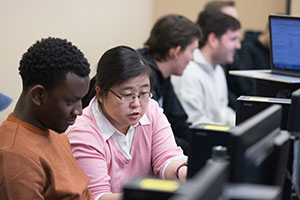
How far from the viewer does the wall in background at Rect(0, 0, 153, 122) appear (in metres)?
2.21

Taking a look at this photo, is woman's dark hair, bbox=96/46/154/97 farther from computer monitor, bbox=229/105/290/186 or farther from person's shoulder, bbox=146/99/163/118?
computer monitor, bbox=229/105/290/186

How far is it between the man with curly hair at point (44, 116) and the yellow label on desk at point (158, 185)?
1.94 ft

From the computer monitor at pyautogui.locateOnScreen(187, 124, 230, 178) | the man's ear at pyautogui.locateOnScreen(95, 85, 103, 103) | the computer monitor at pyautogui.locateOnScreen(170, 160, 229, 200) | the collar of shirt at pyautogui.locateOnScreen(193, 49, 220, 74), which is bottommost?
the collar of shirt at pyautogui.locateOnScreen(193, 49, 220, 74)

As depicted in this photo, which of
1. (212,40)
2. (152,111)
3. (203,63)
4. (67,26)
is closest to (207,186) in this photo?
(152,111)

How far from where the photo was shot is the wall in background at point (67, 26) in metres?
2.21

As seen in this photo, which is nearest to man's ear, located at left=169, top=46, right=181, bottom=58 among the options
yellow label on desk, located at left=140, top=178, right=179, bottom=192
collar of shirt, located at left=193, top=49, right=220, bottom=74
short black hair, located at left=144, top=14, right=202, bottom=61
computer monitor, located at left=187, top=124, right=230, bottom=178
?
short black hair, located at left=144, top=14, right=202, bottom=61

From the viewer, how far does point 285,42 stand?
1.95 m

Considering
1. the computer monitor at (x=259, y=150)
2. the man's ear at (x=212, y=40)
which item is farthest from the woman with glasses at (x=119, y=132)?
the man's ear at (x=212, y=40)

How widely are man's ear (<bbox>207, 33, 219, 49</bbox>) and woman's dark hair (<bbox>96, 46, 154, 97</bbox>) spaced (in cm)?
181

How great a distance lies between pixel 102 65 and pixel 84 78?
1.24ft

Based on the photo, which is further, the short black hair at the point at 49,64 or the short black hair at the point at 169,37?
the short black hair at the point at 169,37

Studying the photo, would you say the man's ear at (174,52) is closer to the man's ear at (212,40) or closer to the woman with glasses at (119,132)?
the man's ear at (212,40)

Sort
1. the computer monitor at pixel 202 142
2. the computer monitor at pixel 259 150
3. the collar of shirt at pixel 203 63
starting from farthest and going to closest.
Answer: the collar of shirt at pixel 203 63 < the computer monitor at pixel 202 142 < the computer monitor at pixel 259 150

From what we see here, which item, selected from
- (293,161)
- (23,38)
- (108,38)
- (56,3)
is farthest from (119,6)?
(293,161)
